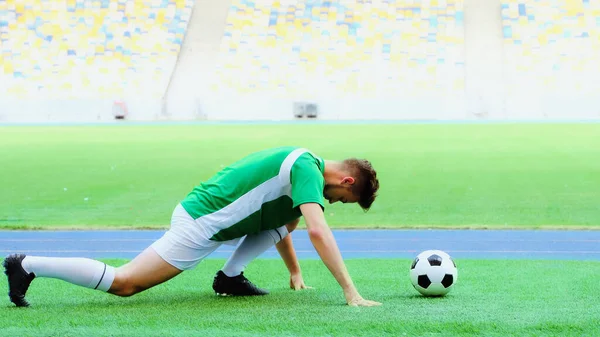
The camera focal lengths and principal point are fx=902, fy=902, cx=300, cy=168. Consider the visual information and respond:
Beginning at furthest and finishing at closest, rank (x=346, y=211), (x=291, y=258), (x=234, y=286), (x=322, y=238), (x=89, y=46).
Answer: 1. (x=89, y=46)
2. (x=346, y=211)
3. (x=291, y=258)
4. (x=234, y=286)
5. (x=322, y=238)

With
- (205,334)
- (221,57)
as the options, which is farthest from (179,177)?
(221,57)

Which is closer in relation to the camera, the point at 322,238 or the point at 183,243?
the point at 322,238

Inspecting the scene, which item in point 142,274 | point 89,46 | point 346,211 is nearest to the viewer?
point 142,274

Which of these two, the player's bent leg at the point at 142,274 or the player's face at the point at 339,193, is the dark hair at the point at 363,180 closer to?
the player's face at the point at 339,193

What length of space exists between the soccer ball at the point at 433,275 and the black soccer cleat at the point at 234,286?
100 cm

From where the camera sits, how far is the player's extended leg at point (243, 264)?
5.69 metres

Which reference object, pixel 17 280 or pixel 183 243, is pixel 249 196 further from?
pixel 17 280

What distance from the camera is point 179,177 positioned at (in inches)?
615

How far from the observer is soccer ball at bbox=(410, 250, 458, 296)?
5570mm

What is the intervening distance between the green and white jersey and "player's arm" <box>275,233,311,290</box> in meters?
0.43

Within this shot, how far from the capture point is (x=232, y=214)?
5.34m

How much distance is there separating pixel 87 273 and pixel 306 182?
1.39 meters

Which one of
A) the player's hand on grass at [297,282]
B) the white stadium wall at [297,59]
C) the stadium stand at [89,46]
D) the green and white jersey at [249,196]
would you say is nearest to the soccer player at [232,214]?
the green and white jersey at [249,196]

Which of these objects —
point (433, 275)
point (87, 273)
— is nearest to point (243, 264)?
point (87, 273)
